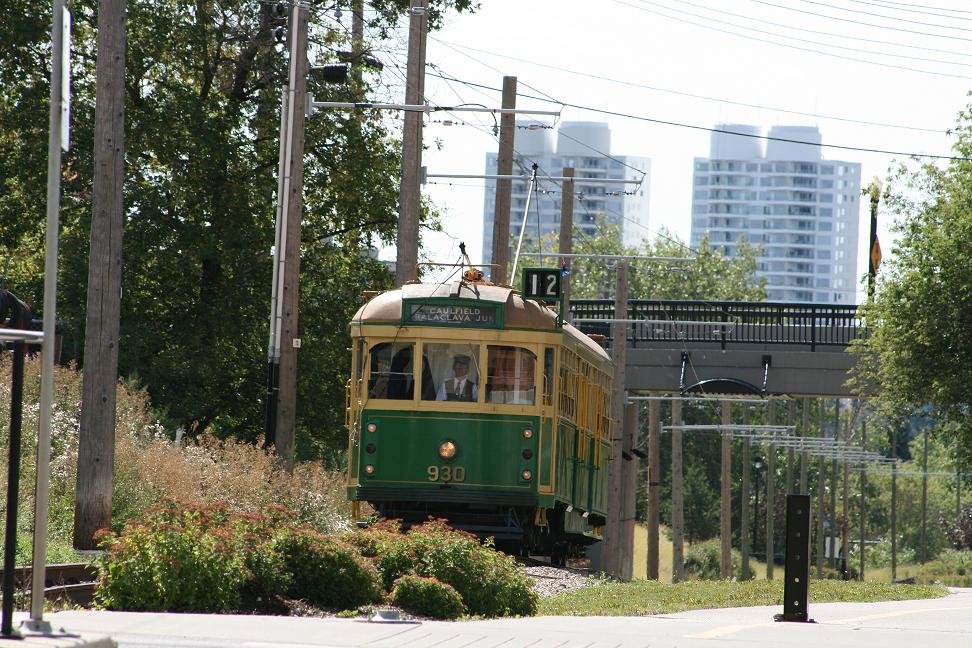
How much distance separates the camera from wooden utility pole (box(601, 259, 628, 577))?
1373 inches

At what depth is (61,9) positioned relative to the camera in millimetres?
10234

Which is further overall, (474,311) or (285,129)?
(285,129)

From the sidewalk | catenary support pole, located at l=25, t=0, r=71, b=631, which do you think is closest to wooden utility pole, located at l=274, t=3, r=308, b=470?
catenary support pole, located at l=25, t=0, r=71, b=631

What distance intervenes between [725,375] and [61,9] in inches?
Answer: 1267

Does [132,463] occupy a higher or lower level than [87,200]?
lower

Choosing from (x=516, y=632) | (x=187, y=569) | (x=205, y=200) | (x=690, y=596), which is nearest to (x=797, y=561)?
(x=516, y=632)

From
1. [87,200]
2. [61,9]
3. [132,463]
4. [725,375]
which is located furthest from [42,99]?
[61,9]

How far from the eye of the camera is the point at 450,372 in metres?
19.6

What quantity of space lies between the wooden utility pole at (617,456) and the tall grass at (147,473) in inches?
445

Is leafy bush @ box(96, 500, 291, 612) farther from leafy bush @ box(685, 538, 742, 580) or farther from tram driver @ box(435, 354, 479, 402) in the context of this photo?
leafy bush @ box(685, 538, 742, 580)

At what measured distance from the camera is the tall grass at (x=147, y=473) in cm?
2041

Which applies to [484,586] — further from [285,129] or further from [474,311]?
[285,129]

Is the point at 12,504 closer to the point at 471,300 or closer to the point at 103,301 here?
the point at 103,301

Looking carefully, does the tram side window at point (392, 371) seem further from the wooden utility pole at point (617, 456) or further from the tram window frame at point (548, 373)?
the wooden utility pole at point (617, 456)
